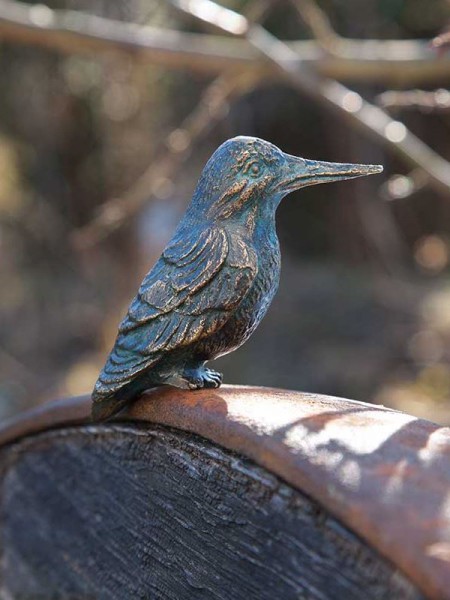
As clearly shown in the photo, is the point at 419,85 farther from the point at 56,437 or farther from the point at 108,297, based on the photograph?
the point at 56,437

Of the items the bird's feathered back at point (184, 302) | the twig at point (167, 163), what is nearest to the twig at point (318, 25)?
the twig at point (167, 163)

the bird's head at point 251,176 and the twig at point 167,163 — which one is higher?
the twig at point 167,163

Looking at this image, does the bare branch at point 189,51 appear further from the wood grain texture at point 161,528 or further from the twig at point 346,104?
the wood grain texture at point 161,528

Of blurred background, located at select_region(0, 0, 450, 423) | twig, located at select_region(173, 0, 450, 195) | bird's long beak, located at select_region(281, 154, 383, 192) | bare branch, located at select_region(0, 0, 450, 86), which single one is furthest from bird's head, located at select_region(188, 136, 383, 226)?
blurred background, located at select_region(0, 0, 450, 423)

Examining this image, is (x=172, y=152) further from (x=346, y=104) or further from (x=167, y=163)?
(x=346, y=104)

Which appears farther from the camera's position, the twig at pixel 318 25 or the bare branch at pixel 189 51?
the bare branch at pixel 189 51

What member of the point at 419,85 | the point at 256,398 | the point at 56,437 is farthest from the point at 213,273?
the point at 419,85

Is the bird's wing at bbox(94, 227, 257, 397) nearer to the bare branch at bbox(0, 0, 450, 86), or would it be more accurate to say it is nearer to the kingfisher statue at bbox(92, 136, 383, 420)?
the kingfisher statue at bbox(92, 136, 383, 420)
